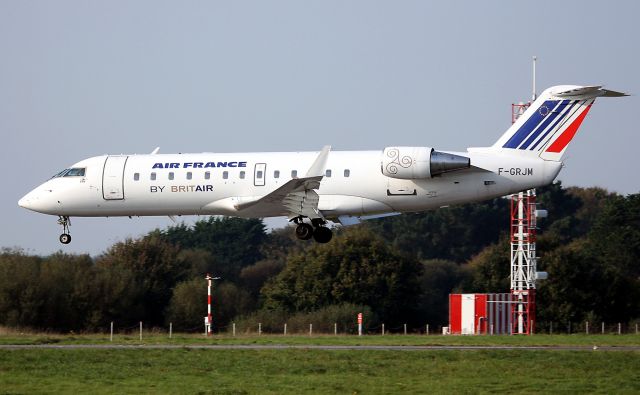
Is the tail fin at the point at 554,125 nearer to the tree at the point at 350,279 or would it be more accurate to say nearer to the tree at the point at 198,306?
the tree at the point at 198,306

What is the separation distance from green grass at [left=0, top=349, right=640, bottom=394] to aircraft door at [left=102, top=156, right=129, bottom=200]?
848cm

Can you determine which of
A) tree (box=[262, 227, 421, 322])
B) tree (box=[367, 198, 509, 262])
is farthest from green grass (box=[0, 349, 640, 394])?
tree (box=[367, 198, 509, 262])

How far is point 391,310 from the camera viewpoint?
2458 inches

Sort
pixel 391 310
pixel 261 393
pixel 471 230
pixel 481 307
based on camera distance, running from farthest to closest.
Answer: pixel 471 230, pixel 391 310, pixel 481 307, pixel 261 393

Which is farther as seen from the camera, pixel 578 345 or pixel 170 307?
pixel 170 307

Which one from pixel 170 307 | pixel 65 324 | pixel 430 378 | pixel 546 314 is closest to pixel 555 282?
pixel 546 314

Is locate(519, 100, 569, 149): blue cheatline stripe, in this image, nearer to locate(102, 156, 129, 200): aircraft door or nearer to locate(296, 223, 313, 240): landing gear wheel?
locate(296, 223, 313, 240): landing gear wheel

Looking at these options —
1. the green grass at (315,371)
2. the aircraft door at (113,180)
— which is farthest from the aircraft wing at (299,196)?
the green grass at (315,371)

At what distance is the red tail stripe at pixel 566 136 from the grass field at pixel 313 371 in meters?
8.28

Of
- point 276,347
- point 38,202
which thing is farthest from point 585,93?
point 38,202

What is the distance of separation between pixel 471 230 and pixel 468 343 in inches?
2415

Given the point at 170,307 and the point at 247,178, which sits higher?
the point at 247,178

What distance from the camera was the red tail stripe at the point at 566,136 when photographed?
3384 centimetres

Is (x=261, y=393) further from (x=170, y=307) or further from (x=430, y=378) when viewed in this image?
(x=170, y=307)
